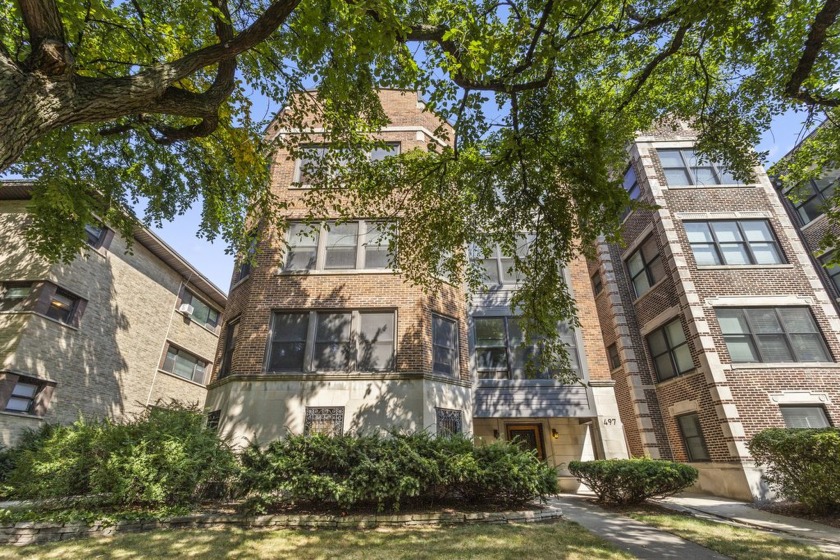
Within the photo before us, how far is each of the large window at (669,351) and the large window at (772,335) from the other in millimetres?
1357

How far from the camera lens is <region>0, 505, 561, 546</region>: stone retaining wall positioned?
662 centimetres

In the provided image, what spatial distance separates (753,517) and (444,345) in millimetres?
8713

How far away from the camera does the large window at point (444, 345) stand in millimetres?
12234

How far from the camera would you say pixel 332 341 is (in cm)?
1194

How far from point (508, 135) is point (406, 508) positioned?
322 inches

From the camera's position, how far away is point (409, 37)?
22.7ft

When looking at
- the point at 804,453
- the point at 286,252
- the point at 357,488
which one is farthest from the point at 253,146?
the point at 804,453

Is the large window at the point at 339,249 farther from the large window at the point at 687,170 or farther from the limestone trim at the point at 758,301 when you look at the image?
the large window at the point at 687,170

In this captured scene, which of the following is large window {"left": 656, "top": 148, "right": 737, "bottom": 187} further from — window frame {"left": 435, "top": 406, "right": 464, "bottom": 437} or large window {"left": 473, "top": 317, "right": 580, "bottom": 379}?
window frame {"left": 435, "top": 406, "right": 464, "bottom": 437}

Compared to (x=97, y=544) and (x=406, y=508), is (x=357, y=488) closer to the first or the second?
(x=406, y=508)

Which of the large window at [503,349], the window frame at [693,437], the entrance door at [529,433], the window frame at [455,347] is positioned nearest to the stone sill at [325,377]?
the window frame at [455,347]

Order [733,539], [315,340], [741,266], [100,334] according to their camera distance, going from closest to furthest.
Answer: [733,539], [315,340], [741,266], [100,334]

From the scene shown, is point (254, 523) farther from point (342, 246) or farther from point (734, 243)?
point (734, 243)

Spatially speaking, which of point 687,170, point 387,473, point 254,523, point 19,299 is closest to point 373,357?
point 387,473
